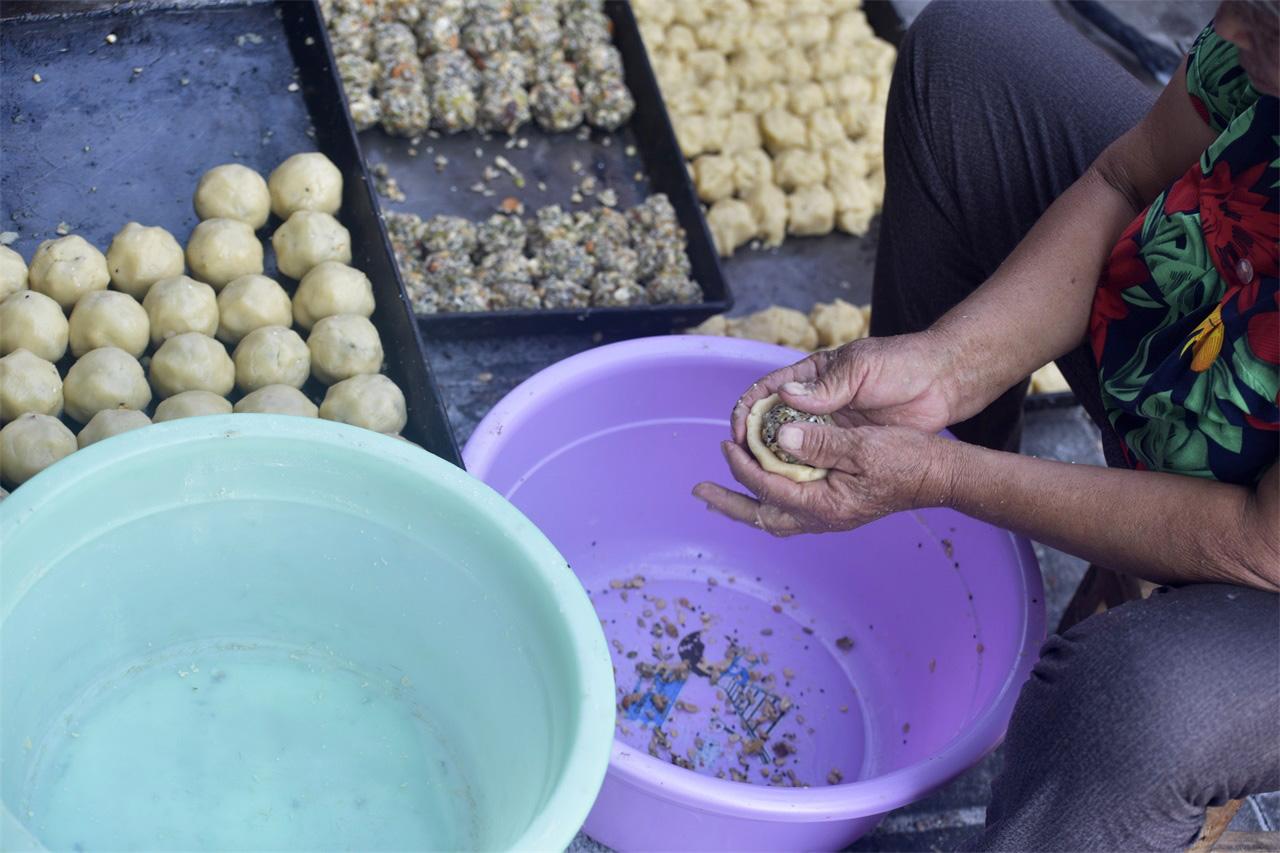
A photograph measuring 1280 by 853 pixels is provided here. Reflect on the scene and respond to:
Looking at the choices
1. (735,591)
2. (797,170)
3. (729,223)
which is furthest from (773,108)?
(735,591)

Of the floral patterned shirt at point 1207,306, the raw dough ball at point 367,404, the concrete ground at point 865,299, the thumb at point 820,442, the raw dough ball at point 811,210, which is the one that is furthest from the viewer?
the raw dough ball at point 811,210

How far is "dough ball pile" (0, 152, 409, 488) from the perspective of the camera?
1.86 metres

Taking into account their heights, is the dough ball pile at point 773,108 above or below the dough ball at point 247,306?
below

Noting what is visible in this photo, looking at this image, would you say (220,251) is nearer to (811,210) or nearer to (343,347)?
(343,347)

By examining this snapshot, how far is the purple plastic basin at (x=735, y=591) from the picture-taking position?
1.96 m

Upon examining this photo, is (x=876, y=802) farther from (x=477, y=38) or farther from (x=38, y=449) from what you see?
(x=477, y=38)

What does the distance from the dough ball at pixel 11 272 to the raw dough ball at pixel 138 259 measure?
131 mm

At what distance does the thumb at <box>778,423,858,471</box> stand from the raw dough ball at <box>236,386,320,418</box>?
0.76 metres

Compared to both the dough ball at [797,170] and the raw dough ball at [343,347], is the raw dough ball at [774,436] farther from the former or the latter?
the dough ball at [797,170]

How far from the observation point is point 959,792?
225 cm

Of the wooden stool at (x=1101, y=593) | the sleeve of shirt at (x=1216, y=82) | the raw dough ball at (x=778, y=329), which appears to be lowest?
the wooden stool at (x=1101, y=593)

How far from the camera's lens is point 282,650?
160 centimetres

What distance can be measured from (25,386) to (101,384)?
4.1 inches

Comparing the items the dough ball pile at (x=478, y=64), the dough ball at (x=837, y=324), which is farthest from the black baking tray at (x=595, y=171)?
the dough ball at (x=837, y=324)
